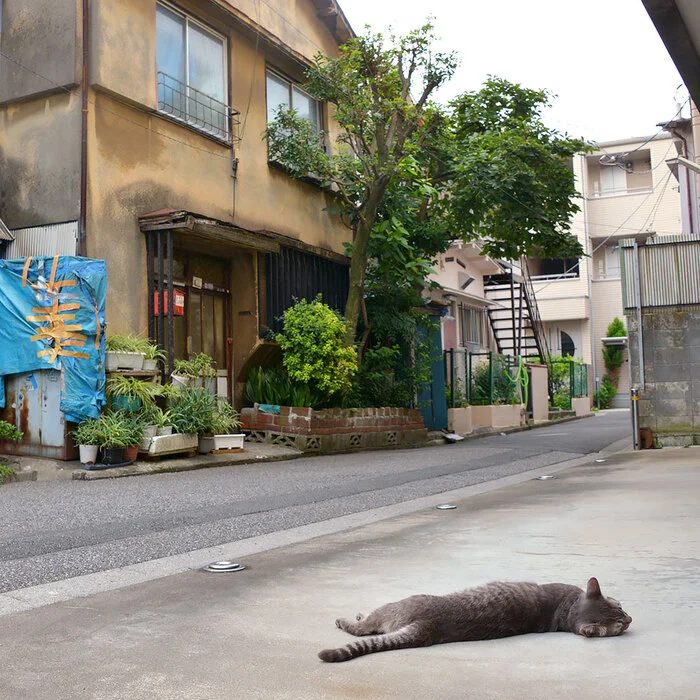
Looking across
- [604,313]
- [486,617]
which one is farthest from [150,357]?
[604,313]

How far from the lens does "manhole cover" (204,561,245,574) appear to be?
15.7 ft

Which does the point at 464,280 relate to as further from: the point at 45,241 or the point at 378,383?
the point at 45,241

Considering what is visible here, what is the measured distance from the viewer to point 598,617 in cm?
329

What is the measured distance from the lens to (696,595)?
388 cm

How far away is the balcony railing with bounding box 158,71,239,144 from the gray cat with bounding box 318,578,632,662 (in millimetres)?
10909

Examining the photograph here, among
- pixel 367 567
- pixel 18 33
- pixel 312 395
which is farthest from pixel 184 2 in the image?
pixel 367 567

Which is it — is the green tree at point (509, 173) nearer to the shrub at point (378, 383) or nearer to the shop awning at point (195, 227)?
the shrub at point (378, 383)

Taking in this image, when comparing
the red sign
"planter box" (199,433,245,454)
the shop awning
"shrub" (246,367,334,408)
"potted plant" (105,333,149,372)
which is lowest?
"planter box" (199,433,245,454)

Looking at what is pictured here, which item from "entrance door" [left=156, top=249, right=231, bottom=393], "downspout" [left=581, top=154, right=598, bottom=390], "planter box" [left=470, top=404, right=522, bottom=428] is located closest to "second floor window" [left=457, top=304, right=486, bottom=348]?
"planter box" [left=470, top=404, right=522, bottom=428]

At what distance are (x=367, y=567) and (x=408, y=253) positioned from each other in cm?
1205

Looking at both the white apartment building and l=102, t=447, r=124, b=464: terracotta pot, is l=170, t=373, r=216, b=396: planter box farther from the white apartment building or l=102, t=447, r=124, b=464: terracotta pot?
the white apartment building

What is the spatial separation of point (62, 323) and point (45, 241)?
181 centimetres

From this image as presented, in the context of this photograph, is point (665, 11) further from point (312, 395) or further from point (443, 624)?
point (312, 395)

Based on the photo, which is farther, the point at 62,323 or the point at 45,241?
the point at 45,241
